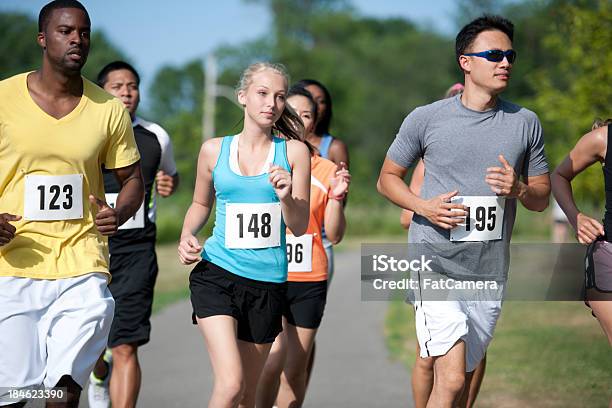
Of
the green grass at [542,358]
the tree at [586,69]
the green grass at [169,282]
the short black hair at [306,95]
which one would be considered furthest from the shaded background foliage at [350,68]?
the short black hair at [306,95]

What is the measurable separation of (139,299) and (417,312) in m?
2.22

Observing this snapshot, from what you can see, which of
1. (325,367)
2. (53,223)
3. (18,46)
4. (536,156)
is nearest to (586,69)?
(325,367)

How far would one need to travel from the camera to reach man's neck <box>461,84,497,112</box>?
18.1ft

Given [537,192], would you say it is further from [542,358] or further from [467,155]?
[542,358]

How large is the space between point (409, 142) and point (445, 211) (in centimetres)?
50

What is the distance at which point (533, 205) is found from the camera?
5.59 metres

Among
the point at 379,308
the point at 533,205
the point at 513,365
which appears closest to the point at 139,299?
the point at 533,205

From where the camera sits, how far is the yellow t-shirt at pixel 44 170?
472cm

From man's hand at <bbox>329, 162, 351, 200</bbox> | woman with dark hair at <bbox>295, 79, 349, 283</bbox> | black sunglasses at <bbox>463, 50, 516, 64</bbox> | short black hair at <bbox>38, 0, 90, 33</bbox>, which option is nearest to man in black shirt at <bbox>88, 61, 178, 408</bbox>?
woman with dark hair at <bbox>295, 79, 349, 283</bbox>

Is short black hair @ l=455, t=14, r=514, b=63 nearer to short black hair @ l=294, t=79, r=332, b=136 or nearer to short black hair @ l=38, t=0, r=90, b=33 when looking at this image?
short black hair @ l=38, t=0, r=90, b=33

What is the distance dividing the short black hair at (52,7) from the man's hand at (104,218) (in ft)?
2.80

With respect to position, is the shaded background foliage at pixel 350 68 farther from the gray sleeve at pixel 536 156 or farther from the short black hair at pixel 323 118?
the gray sleeve at pixel 536 156

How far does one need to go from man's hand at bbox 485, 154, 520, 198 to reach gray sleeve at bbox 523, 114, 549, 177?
0.36 m

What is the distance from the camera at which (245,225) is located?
5.31m
